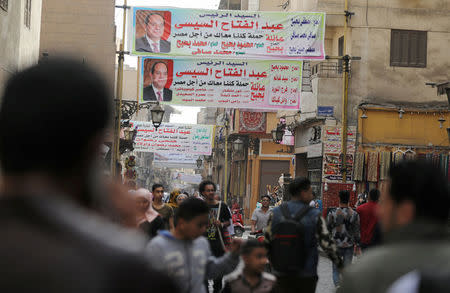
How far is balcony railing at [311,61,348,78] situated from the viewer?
83.7 feet

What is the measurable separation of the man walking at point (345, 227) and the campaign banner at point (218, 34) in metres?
9.78

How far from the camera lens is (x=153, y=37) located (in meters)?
20.3

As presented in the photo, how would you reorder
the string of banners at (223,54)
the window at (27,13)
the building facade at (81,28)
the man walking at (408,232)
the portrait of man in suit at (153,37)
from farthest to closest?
the building facade at (81,28)
the string of banners at (223,54)
the portrait of man in suit at (153,37)
the window at (27,13)
the man walking at (408,232)

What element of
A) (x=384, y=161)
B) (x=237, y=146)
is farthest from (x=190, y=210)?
(x=237, y=146)

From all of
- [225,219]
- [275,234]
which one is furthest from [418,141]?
[275,234]

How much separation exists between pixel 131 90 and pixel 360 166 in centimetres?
5628

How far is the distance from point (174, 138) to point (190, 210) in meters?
29.8

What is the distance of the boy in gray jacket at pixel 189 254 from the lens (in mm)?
4742

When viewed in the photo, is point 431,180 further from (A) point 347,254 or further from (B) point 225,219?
(A) point 347,254

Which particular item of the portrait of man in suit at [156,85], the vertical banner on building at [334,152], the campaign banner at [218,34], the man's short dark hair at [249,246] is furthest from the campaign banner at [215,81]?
the man's short dark hair at [249,246]

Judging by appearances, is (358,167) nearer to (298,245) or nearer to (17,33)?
(17,33)

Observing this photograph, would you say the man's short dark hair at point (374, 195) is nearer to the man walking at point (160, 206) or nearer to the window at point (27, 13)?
the man walking at point (160, 206)

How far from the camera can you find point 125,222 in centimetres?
182

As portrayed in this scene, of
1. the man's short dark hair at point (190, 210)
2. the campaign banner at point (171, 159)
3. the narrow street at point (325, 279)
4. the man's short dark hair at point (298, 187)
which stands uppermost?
the man's short dark hair at point (298, 187)
